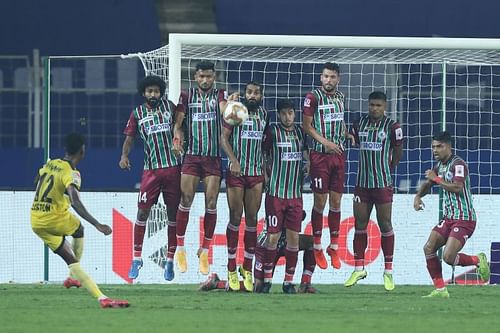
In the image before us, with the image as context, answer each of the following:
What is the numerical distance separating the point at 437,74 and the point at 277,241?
556cm

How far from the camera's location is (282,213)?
53.2 feet

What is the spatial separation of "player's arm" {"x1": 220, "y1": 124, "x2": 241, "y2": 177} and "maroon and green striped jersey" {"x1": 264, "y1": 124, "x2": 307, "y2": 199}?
46 cm

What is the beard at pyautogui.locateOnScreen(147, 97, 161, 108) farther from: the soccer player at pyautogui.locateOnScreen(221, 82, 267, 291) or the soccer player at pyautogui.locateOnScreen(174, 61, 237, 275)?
the soccer player at pyautogui.locateOnScreen(221, 82, 267, 291)

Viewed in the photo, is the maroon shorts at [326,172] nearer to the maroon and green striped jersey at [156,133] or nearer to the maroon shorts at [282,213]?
the maroon shorts at [282,213]

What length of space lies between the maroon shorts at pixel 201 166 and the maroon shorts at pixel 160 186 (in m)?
0.16

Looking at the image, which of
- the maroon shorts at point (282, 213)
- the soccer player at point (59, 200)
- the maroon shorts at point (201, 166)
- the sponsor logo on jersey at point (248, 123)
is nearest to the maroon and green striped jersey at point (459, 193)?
the maroon shorts at point (282, 213)

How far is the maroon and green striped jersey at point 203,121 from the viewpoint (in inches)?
645

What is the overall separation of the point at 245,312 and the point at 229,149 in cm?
334

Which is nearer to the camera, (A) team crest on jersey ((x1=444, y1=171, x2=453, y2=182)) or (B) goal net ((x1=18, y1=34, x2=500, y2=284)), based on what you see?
(A) team crest on jersey ((x1=444, y1=171, x2=453, y2=182))

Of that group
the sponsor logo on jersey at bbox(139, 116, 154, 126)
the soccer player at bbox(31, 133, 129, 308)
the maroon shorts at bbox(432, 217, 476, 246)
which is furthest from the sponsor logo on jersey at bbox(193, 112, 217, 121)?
the maroon shorts at bbox(432, 217, 476, 246)

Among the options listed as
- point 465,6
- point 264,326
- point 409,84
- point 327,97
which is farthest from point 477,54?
point 264,326

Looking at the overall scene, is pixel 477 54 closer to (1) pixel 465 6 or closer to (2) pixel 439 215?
(2) pixel 439 215

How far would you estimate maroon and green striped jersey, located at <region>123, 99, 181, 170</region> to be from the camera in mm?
16453

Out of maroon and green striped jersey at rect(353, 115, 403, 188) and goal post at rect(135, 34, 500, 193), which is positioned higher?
goal post at rect(135, 34, 500, 193)
